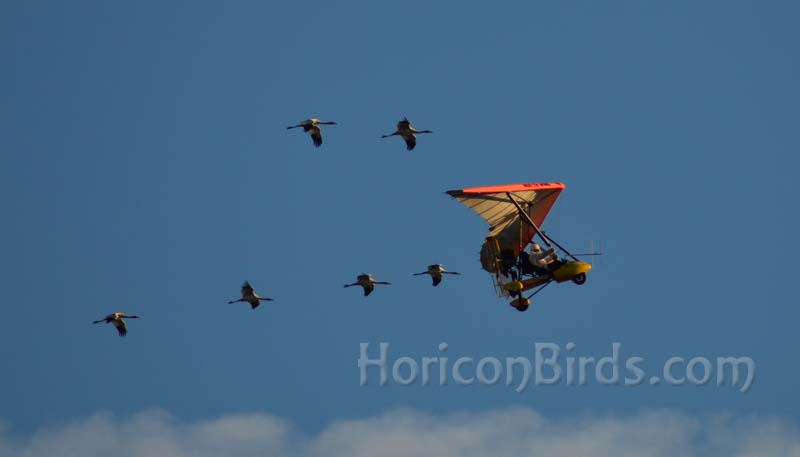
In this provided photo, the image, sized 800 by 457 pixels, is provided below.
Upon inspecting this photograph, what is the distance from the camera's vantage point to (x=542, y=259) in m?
89.1

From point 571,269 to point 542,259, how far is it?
152 cm

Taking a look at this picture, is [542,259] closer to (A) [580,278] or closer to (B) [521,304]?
(A) [580,278]

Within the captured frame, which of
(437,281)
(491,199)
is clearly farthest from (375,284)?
(491,199)

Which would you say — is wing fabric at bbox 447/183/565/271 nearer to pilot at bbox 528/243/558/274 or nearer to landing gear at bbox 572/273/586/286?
pilot at bbox 528/243/558/274

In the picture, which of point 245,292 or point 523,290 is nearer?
point 523,290

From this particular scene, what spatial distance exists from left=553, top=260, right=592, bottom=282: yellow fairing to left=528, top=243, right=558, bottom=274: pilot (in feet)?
1.82

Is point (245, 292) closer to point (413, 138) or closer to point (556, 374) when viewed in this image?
point (413, 138)

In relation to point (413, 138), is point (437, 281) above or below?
below

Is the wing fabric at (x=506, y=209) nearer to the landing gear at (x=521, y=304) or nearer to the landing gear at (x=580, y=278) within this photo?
the landing gear at (x=521, y=304)

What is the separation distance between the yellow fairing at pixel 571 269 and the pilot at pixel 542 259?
1.82 feet

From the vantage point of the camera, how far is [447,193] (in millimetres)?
88438

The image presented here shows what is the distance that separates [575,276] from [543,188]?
565 cm

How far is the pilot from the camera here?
89062 millimetres

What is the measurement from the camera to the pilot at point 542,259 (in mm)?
89062
